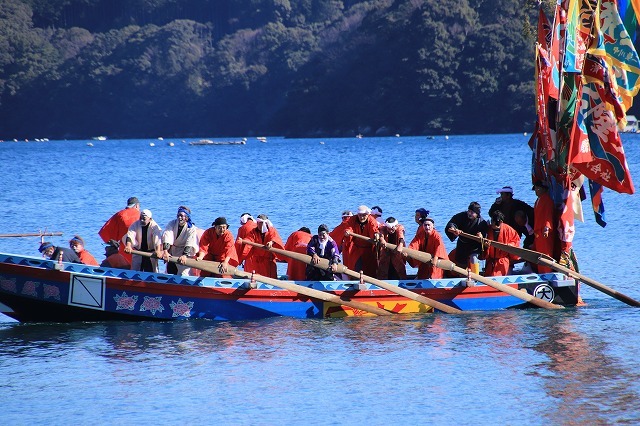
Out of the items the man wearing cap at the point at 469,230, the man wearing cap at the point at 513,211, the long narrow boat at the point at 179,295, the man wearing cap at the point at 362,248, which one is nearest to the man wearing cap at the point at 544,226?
the man wearing cap at the point at 513,211

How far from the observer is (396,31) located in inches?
4648

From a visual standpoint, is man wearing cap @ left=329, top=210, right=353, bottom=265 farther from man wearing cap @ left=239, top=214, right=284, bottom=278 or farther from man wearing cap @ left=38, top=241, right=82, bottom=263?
man wearing cap @ left=38, top=241, right=82, bottom=263

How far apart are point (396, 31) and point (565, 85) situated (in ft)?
320

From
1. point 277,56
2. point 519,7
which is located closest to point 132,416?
point 519,7

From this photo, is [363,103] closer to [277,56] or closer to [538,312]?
[277,56]

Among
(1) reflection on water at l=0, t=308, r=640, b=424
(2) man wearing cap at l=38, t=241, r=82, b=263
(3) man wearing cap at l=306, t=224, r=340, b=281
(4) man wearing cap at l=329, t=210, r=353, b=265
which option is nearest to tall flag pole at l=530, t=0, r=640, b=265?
(1) reflection on water at l=0, t=308, r=640, b=424

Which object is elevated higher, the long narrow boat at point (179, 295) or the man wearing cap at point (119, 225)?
the man wearing cap at point (119, 225)

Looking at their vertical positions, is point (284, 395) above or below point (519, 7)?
below

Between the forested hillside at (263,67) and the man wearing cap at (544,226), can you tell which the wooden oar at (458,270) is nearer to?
the man wearing cap at (544,226)

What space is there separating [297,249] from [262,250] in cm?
64

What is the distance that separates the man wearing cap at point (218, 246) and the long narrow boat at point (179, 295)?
679mm

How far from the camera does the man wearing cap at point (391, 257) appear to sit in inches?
805

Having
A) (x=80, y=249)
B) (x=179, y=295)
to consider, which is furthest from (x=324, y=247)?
(x=80, y=249)

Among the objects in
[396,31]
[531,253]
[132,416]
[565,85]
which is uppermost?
[396,31]
